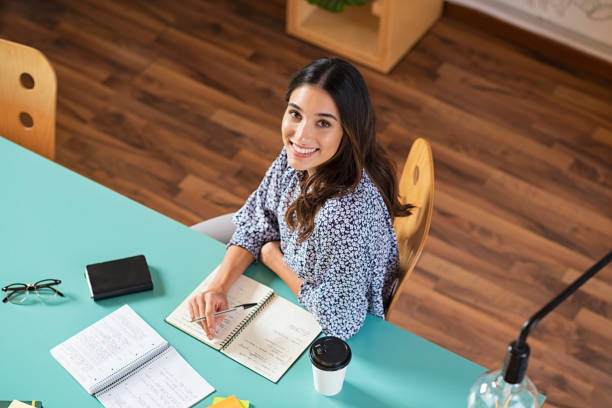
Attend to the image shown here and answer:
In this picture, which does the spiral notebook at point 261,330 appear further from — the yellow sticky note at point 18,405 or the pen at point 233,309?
the yellow sticky note at point 18,405

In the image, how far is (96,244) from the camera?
194cm

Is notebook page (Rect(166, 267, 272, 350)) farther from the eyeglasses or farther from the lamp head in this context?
the lamp head

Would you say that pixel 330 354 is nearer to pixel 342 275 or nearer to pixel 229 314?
pixel 342 275

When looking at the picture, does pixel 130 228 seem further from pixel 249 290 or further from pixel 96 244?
pixel 249 290

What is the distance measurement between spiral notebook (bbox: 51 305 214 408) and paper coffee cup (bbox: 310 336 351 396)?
237mm

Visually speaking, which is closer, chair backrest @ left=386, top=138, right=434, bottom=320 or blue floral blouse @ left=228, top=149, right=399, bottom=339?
blue floral blouse @ left=228, top=149, right=399, bottom=339

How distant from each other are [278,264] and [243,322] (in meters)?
0.18

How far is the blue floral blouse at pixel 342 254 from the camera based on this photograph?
1.76m

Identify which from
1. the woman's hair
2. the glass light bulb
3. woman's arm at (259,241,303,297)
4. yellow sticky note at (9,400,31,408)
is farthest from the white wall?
yellow sticky note at (9,400,31,408)

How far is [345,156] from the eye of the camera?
5.92 feet

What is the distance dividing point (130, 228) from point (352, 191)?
583mm

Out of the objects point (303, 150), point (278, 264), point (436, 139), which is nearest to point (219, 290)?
point (278, 264)

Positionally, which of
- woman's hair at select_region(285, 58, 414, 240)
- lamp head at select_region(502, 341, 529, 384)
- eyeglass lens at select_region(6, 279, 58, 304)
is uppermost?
lamp head at select_region(502, 341, 529, 384)

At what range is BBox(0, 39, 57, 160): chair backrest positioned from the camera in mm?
2225
